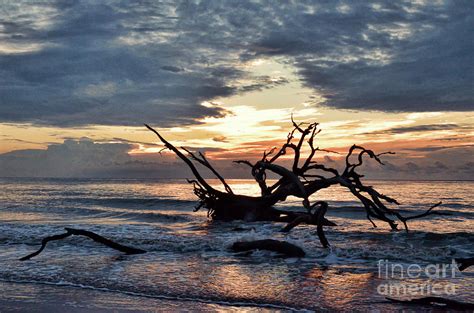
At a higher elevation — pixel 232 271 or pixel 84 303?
pixel 84 303

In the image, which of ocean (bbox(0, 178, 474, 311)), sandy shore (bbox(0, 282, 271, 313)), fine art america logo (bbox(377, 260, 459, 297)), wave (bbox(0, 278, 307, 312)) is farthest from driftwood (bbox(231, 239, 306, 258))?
sandy shore (bbox(0, 282, 271, 313))

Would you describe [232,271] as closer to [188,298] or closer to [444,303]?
[188,298]

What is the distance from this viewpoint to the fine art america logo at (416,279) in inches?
294

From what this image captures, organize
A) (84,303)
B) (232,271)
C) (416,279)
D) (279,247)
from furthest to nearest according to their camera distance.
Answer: (279,247) → (232,271) → (416,279) → (84,303)

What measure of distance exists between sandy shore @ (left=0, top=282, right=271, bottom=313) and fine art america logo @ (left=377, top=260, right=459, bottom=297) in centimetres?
276

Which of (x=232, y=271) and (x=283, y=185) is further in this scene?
(x=283, y=185)

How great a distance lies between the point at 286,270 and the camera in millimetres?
9359

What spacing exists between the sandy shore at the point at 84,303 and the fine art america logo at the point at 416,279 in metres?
2.76

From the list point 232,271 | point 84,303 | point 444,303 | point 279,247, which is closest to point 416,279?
point 444,303

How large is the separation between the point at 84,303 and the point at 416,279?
6272 mm

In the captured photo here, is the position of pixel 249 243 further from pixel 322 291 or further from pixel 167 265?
pixel 322 291

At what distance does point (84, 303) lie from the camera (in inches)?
269

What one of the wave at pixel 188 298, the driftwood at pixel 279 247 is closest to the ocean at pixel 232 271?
the wave at pixel 188 298

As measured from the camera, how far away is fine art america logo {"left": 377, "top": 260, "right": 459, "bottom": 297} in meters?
7.47
